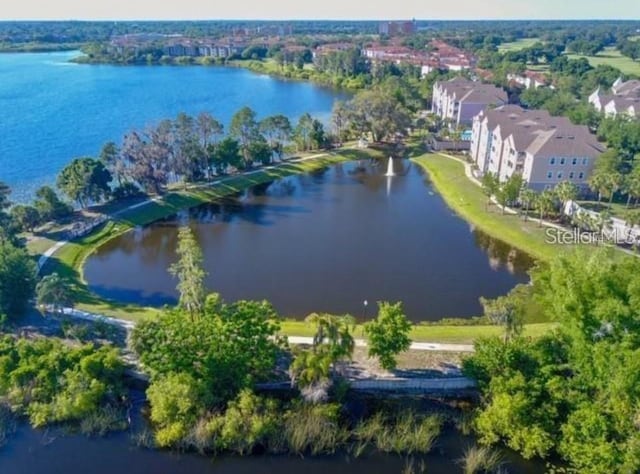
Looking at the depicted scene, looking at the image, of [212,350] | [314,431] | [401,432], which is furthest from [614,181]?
[212,350]

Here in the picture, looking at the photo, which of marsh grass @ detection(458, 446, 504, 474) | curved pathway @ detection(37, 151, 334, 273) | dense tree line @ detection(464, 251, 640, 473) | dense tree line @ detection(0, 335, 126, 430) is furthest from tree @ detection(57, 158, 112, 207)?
marsh grass @ detection(458, 446, 504, 474)

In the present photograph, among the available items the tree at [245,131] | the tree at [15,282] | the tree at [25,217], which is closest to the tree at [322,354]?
the tree at [15,282]

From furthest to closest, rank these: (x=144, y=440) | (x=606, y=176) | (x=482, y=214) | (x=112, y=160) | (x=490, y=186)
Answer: (x=112, y=160), (x=490, y=186), (x=482, y=214), (x=606, y=176), (x=144, y=440)

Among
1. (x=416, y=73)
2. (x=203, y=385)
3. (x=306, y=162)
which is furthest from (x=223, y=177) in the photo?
(x=416, y=73)

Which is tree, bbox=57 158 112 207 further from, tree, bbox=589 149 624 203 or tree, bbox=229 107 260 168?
tree, bbox=589 149 624 203

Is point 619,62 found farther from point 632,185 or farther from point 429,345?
point 429,345

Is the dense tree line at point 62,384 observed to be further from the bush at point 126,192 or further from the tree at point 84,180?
the bush at point 126,192
